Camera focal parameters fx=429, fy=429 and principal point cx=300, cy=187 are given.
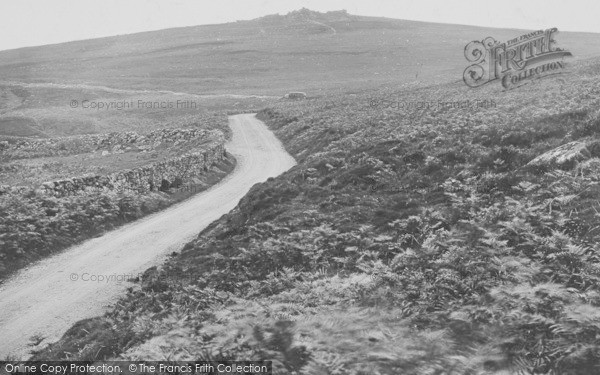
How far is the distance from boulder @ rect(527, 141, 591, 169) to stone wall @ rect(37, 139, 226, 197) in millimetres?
21230

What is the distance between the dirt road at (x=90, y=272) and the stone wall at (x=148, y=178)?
8.34ft

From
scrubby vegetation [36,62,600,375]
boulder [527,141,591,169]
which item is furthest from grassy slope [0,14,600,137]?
boulder [527,141,591,169]

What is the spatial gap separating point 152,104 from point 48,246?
75431 mm

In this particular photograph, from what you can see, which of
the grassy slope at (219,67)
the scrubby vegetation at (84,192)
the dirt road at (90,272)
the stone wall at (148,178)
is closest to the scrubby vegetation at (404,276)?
the dirt road at (90,272)

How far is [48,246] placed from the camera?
746 inches

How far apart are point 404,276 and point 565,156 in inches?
301

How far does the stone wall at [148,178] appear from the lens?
75.3ft

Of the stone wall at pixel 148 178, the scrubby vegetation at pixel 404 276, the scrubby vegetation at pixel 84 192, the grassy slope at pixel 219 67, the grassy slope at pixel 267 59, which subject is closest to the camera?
the scrubby vegetation at pixel 404 276

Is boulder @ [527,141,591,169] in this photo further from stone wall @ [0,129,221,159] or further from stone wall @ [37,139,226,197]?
stone wall @ [0,129,221,159]

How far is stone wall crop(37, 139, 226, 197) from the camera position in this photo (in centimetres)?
2295

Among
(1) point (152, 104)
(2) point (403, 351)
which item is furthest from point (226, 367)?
(1) point (152, 104)

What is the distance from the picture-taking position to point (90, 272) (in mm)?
16891

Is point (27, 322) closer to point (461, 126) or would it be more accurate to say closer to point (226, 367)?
point (226, 367)

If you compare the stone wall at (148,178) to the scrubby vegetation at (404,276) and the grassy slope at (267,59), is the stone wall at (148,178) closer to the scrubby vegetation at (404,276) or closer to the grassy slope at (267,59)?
the scrubby vegetation at (404,276)
